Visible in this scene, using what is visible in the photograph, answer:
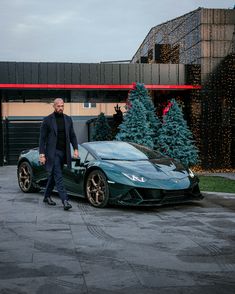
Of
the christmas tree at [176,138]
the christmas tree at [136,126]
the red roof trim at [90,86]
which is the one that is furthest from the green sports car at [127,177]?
the red roof trim at [90,86]

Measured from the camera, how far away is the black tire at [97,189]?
320 inches

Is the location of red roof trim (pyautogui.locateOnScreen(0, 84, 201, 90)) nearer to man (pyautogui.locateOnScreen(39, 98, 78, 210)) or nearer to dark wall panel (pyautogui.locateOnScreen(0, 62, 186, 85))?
dark wall panel (pyautogui.locateOnScreen(0, 62, 186, 85))

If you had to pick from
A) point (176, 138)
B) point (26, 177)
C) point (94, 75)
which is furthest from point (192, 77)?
point (26, 177)

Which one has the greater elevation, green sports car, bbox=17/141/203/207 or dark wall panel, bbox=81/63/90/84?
dark wall panel, bbox=81/63/90/84

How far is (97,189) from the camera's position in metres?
Answer: 8.32

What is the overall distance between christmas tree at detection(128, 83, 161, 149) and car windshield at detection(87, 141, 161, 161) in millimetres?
7218

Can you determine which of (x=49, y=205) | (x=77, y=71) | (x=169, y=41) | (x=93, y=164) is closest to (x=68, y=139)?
(x=93, y=164)

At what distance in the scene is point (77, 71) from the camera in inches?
741

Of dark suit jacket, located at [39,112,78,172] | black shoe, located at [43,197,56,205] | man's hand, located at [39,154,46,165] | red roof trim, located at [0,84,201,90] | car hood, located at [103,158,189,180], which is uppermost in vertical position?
red roof trim, located at [0,84,201,90]

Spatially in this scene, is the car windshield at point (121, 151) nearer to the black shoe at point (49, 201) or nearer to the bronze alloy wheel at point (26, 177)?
the black shoe at point (49, 201)

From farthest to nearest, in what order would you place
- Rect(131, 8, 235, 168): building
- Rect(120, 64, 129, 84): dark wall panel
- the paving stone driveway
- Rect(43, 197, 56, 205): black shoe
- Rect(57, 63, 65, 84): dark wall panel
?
Rect(120, 64, 129, 84): dark wall panel < Rect(57, 63, 65, 84): dark wall panel < Rect(131, 8, 235, 168): building < Rect(43, 197, 56, 205): black shoe < the paving stone driveway

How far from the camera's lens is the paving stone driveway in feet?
13.2

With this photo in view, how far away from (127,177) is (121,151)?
1.29 metres

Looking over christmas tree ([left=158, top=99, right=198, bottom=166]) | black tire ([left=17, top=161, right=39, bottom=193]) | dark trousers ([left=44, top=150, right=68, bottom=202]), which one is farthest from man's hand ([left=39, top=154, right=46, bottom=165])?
christmas tree ([left=158, top=99, right=198, bottom=166])
